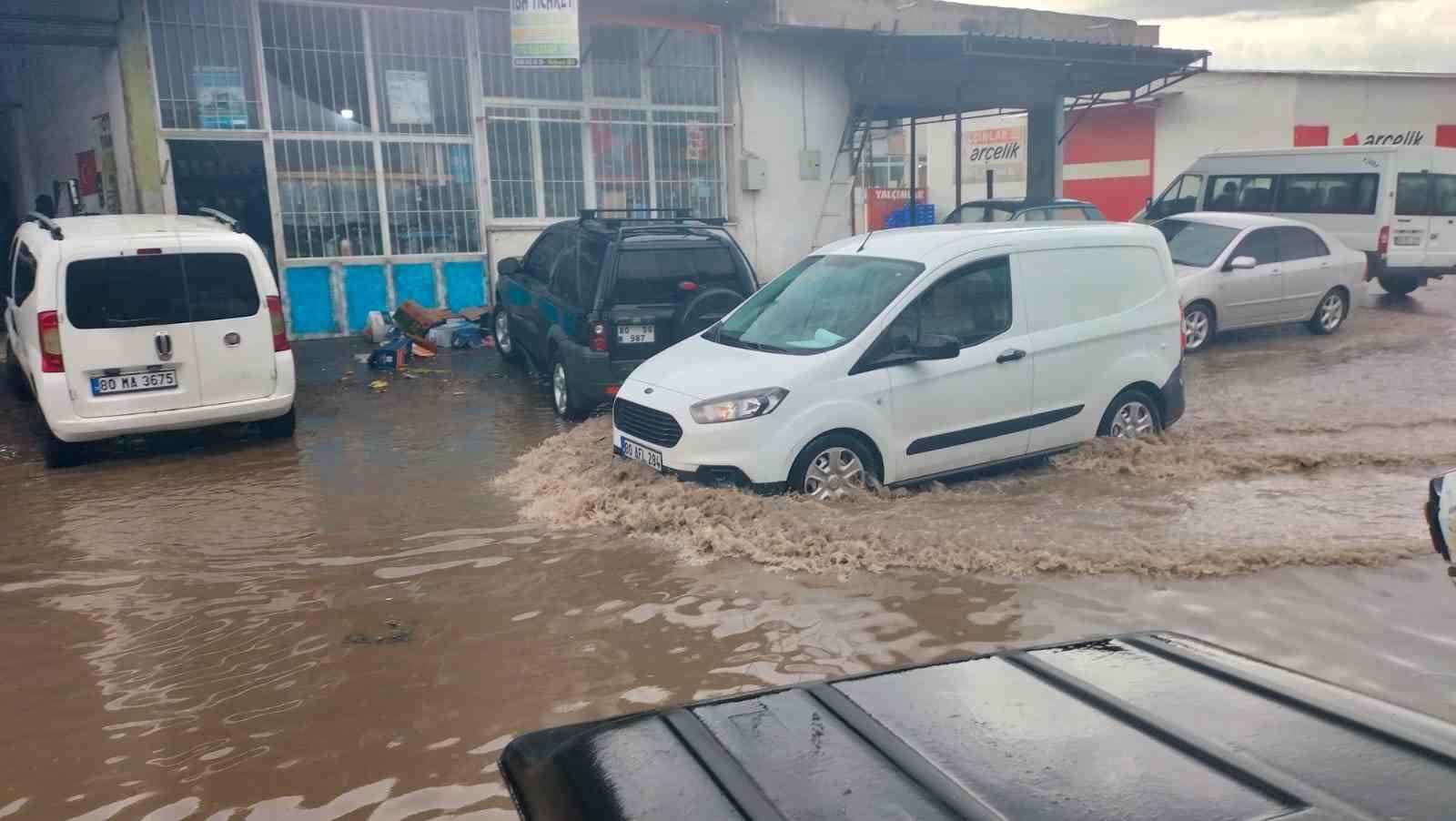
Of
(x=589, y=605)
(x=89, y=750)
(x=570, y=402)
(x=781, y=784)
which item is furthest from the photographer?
(x=570, y=402)

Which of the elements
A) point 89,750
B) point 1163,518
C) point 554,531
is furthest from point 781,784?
point 1163,518

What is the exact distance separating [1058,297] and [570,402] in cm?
416

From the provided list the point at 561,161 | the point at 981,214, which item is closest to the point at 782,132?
the point at 981,214

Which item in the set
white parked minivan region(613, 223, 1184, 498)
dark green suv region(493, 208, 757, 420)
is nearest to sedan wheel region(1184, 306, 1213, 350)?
white parked minivan region(613, 223, 1184, 498)

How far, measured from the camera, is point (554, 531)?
6.46 m

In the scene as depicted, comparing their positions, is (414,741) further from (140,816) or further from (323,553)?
(323,553)

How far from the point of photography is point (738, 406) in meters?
6.38

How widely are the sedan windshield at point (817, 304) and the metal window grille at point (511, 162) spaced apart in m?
8.44

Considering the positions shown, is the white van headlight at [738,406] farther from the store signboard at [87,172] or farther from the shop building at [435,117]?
the store signboard at [87,172]

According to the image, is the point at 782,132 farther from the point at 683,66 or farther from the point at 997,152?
the point at 997,152

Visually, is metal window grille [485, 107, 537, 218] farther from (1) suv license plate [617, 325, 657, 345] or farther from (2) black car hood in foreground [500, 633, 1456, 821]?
(2) black car hood in foreground [500, 633, 1456, 821]

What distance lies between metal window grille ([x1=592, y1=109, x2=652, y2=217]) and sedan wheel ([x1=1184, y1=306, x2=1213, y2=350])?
7.53 meters

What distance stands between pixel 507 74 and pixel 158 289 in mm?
8077

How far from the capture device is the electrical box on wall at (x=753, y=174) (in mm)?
16594
